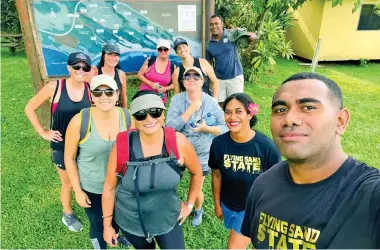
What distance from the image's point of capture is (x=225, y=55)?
5.33 meters

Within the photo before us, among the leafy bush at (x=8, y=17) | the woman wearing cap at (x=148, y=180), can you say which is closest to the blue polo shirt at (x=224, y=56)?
the woman wearing cap at (x=148, y=180)

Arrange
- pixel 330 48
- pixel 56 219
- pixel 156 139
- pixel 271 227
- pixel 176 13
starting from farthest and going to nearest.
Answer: pixel 330 48 → pixel 176 13 → pixel 56 219 → pixel 156 139 → pixel 271 227

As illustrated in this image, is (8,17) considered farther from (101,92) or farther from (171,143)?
(171,143)

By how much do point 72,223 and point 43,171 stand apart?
1.58 meters

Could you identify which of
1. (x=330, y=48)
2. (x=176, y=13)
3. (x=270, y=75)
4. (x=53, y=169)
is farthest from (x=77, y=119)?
(x=330, y=48)

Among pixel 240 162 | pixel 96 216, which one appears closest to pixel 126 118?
pixel 96 216

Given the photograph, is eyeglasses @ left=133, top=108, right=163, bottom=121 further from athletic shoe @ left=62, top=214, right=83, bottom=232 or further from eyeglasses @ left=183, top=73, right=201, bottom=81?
athletic shoe @ left=62, top=214, right=83, bottom=232

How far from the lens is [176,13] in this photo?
524 centimetres

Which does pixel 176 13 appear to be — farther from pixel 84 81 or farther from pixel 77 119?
pixel 77 119

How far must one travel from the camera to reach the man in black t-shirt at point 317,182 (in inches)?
46.5

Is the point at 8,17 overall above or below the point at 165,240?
above

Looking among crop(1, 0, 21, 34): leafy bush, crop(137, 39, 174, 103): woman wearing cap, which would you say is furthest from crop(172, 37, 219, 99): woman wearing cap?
crop(1, 0, 21, 34): leafy bush

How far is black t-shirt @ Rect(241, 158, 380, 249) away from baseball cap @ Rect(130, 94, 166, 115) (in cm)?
109

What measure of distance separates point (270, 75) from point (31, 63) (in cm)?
843
